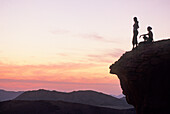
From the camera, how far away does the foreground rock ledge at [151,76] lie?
15.3 meters

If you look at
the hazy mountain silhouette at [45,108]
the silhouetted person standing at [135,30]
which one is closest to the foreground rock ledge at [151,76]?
the silhouetted person standing at [135,30]

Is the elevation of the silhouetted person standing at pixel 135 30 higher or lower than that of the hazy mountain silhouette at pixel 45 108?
higher

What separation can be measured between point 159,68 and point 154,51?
1309 millimetres

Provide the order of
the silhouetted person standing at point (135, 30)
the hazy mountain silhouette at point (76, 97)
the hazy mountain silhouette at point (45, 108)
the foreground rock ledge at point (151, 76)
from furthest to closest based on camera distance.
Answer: the hazy mountain silhouette at point (76, 97)
the hazy mountain silhouette at point (45, 108)
the silhouetted person standing at point (135, 30)
the foreground rock ledge at point (151, 76)

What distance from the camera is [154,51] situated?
1570cm

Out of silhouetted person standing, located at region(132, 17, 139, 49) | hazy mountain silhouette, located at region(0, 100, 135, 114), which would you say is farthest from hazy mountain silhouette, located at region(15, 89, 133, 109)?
silhouetted person standing, located at region(132, 17, 139, 49)

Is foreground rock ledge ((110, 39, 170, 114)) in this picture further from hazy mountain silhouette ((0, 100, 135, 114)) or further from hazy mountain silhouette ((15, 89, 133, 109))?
hazy mountain silhouette ((15, 89, 133, 109))

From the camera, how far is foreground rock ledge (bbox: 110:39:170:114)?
50.3ft

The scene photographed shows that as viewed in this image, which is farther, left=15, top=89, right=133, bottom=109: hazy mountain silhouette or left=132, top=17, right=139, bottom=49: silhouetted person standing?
left=15, top=89, right=133, bottom=109: hazy mountain silhouette

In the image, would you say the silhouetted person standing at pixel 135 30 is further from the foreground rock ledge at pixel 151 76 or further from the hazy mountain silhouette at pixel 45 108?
the hazy mountain silhouette at pixel 45 108

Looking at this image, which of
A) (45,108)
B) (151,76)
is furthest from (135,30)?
(45,108)

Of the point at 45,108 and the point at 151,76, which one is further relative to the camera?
the point at 45,108

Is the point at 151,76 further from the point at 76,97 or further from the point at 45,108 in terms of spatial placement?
the point at 76,97

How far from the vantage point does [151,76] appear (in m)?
15.6
